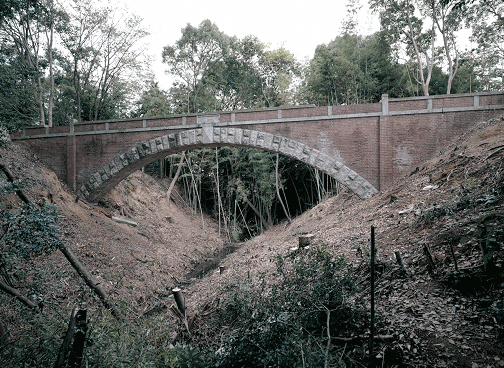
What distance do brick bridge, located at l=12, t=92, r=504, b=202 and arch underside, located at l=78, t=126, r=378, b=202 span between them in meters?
0.03

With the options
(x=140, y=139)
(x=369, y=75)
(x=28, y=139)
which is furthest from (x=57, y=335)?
(x=369, y=75)

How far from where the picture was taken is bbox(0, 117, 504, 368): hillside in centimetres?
244

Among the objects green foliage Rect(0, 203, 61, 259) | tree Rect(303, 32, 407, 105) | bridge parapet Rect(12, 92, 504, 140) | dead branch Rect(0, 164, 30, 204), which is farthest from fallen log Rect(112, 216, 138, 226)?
tree Rect(303, 32, 407, 105)

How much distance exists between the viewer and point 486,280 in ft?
8.68

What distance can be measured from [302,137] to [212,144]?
3.61 meters

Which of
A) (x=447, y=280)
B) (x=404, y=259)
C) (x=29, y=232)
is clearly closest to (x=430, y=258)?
(x=447, y=280)

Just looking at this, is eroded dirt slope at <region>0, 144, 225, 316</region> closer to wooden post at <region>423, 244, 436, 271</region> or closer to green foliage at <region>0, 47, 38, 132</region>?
green foliage at <region>0, 47, 38, 132</region>

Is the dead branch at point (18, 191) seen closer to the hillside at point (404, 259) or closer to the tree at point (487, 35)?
the hillside at point (404, 259)

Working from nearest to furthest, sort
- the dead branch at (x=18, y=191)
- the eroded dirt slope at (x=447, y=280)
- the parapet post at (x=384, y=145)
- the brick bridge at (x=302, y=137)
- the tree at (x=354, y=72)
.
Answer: the eroded dirt slope at (x=447, y=280)
the dead branch at (x=18, y=191)
the brick bridge at (x=302, y=137)
the parapet post at (x=384, y=145)
the tree at (x=354, y=72)

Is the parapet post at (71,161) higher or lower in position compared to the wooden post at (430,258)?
higher

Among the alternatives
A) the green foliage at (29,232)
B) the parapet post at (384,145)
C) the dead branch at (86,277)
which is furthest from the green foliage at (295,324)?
the parapet post at (384,145)

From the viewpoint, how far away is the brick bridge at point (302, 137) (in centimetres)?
991

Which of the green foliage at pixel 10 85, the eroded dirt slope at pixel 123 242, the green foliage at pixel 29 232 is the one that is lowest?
the eroded dirt slope at pixel 123 242

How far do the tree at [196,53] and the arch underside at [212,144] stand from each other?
7.29 meters
